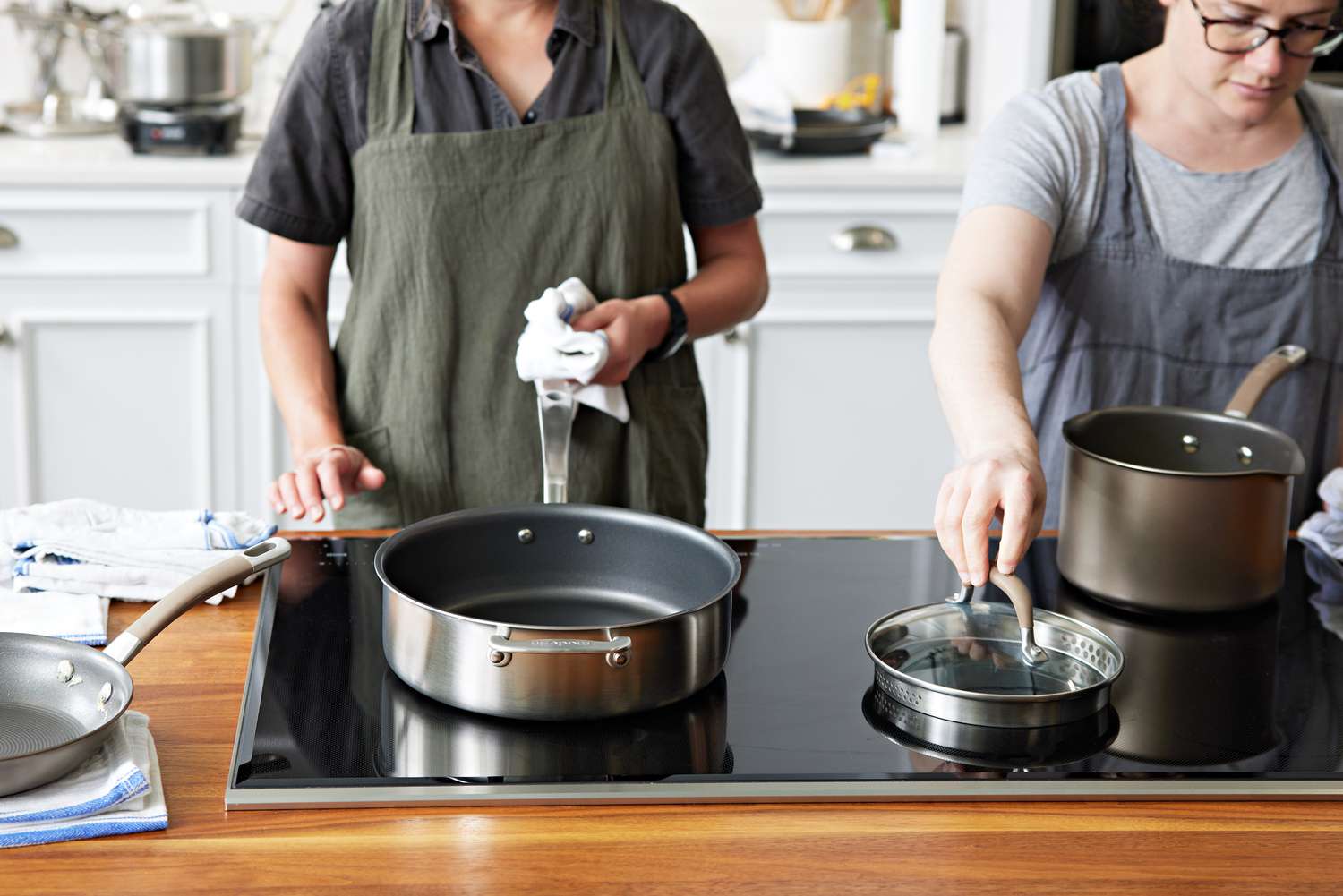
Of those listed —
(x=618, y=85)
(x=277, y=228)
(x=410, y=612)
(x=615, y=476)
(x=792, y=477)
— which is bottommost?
(x=792, y=477)

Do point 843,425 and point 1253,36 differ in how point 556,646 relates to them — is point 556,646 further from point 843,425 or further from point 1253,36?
point 843,425

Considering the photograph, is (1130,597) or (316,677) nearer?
(316,677)

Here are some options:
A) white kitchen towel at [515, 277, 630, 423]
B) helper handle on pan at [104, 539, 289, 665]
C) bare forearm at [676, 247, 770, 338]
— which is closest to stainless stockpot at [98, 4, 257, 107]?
bare forearm at [676, 247, 770, 338]

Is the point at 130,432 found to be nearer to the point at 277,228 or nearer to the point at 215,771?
the point at 277,228

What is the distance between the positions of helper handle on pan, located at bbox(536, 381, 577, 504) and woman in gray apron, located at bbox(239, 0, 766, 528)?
6 cm

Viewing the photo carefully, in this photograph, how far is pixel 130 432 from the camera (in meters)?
2.82

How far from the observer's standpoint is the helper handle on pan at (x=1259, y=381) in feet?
4.46

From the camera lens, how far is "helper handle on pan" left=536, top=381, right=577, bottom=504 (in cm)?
150

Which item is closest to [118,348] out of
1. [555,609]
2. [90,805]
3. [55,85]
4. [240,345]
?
[240,345]

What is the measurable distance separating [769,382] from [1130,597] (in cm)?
169

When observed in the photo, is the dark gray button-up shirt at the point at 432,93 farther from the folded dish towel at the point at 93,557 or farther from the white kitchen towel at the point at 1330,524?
the white kitchen towel at the point at 1330,524

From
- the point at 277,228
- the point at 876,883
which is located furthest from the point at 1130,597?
the point at 277,228

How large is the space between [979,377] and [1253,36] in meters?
0.47

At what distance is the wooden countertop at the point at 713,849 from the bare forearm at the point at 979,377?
1.06 feet
